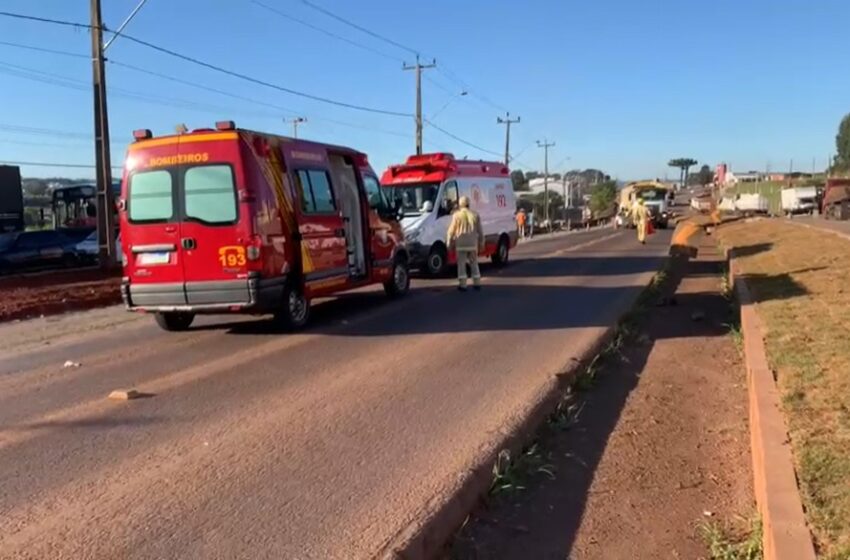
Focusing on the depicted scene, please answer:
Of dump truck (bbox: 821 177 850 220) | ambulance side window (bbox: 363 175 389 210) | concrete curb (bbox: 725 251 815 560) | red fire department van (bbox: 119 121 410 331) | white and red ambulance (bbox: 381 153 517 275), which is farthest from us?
dump truck (bbox: 821 177 850 220)

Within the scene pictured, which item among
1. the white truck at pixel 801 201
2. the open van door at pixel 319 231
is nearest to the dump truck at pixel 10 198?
the open van door at pixel 319 231

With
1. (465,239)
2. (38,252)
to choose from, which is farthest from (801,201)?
(38,252)

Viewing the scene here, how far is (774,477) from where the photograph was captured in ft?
14.4

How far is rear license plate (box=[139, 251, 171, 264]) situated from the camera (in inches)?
412

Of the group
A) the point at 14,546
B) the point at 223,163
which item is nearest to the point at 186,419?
the point at 14,546

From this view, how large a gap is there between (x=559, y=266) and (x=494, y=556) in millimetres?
17756

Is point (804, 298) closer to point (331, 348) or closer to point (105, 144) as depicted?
point (331, 348)

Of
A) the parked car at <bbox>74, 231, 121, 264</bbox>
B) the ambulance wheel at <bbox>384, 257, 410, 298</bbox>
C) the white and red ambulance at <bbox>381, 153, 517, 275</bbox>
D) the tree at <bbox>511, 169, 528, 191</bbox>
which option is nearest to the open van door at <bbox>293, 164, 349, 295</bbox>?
the ambulance wheel at <bbox>384, 257, 410, 298</bbox>

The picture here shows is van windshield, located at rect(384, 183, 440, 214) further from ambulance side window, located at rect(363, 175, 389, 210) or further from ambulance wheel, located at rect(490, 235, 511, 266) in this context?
ambulance side window, located at rect(363, 175, 389, 210)

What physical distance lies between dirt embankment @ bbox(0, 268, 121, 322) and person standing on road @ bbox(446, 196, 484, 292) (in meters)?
6.73

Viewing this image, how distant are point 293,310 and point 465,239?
5593 mm

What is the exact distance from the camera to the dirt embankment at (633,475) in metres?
4.38

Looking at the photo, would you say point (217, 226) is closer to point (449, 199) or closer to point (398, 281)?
point (398, 281)

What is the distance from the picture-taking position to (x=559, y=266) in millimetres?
21578
